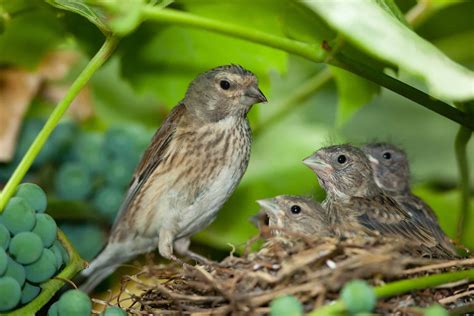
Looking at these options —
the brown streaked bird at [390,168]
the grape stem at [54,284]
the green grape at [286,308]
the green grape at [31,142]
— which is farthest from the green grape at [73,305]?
the brown streaked bird at [390,168]

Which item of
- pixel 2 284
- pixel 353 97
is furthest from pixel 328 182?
pixel 2 284

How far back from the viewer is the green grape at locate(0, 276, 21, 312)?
172cm

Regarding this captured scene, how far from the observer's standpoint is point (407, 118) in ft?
12.0

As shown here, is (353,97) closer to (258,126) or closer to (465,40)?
(258,126)

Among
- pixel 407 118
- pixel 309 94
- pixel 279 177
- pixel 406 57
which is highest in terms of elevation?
pixel 407 118

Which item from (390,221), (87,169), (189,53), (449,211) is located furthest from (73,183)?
(449,211)

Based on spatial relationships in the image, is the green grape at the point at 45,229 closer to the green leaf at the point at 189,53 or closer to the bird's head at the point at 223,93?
the bird's head at the point at 223,93

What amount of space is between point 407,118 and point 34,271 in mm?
2170

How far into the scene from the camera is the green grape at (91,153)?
2.68m

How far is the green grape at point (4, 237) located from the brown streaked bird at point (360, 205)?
78 centimetres

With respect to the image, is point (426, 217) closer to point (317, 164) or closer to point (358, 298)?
point (317, 164)

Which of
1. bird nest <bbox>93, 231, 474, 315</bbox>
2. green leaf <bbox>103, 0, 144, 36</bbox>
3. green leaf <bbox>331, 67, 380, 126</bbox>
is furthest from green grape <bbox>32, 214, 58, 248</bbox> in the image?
green leaf <bbox>331, 67, 380, 126</bbox>

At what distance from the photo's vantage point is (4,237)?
176 cm

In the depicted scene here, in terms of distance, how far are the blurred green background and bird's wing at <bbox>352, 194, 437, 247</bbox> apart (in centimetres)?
29
